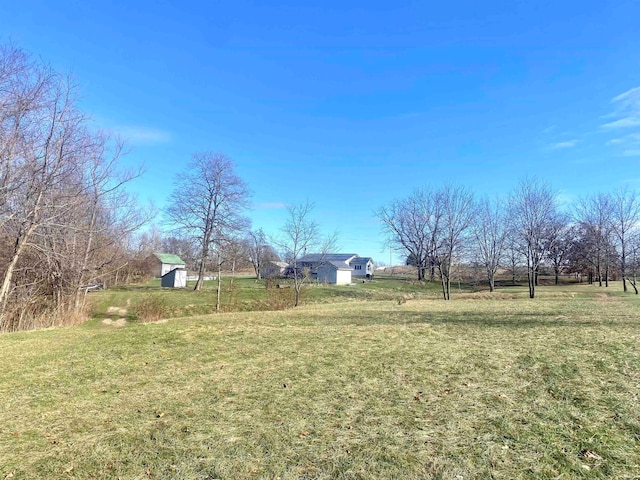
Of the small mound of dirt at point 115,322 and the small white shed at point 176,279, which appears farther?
the small white shed at point 176,279

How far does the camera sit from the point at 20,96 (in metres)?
8.55

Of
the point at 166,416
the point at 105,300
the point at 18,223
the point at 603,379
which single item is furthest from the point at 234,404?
the point at 105,300

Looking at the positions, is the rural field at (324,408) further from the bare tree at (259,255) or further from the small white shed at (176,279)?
the bare tree at (259,255)

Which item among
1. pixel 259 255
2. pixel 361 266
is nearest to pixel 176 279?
pixel 259 255

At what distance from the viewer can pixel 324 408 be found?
12.4 ft

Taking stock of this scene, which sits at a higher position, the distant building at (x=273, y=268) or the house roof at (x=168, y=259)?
the house roof at (x=168, y=259)

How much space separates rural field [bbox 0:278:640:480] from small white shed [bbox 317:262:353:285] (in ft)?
125

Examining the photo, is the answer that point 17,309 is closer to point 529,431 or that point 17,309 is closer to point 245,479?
point 245,479

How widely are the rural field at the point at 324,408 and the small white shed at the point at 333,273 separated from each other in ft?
125

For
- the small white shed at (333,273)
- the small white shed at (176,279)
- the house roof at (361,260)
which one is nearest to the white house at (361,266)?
the house roof at (361,260)

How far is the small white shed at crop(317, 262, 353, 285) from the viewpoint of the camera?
4547 centimetres

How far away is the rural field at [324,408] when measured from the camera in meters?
2.67

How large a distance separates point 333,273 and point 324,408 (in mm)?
42126

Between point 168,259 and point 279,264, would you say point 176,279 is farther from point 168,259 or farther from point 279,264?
point 279,264
